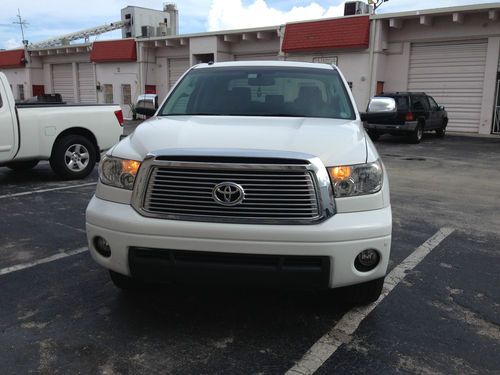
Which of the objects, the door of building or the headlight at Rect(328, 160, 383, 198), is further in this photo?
the door of building

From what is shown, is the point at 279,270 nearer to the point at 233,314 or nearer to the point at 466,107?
the point at 233,314

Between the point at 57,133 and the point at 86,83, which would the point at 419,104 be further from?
the point at 86,83

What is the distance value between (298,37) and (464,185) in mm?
15343

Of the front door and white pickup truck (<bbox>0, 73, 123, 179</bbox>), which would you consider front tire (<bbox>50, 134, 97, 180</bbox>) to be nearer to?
white pickup truck (<bbox>0, 73, 123, 179</bbox>)

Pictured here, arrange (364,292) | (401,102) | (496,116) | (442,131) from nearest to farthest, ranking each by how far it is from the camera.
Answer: (364,292) < (401,102) < (442,131) < (496,116)

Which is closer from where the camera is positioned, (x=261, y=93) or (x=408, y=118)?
(x=261, y=93)

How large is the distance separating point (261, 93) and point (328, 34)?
1882cm

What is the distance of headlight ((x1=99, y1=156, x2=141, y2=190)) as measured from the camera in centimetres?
307

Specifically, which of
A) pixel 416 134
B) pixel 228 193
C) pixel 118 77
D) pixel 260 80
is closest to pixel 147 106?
pixel 260 80

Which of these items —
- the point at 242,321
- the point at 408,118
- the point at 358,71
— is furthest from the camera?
the point at 358,71

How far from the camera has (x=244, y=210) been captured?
2840 millimetres

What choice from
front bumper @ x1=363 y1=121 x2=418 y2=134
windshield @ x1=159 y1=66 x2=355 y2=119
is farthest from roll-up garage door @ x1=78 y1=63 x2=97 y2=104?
windshield @ x1=159 y1=66 x2=355 y2=119

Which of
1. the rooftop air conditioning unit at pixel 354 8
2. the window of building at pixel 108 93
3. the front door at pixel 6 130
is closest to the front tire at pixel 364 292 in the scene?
the front door at pixel 6 130

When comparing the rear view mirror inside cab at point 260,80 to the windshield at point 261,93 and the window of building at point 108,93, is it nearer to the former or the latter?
the windshield at point 261,93
